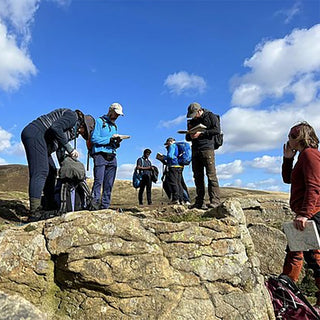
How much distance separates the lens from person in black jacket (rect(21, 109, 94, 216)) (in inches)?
233

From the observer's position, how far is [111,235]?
380 centimetres

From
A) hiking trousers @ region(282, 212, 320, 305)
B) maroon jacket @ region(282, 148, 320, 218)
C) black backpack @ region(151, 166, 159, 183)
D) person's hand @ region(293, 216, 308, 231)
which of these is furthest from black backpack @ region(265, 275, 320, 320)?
black backpack @ region(151, 166, 159, 183)

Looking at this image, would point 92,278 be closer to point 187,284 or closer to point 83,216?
point 83,216

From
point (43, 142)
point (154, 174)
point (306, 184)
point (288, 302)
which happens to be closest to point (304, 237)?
point (306, 184)

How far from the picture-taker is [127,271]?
3576 mm

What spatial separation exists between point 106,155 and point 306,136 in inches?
165

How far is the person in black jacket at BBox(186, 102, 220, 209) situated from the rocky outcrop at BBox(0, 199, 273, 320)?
12.8 feet

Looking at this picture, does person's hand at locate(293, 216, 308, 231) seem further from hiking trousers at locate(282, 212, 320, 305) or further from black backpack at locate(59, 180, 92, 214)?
black backpack at locate(59, 180, 92, 214)

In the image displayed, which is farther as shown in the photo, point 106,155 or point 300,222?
point 106,155

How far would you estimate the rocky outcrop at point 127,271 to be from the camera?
349cm

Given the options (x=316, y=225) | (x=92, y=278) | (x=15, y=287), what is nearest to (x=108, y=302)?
(x=92, y=278)

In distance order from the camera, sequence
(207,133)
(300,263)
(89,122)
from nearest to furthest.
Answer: (300,263)
(89,122)
(207,133)

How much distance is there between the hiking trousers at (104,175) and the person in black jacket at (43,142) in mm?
1014

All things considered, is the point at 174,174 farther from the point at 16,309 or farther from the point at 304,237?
the point at 16,309
